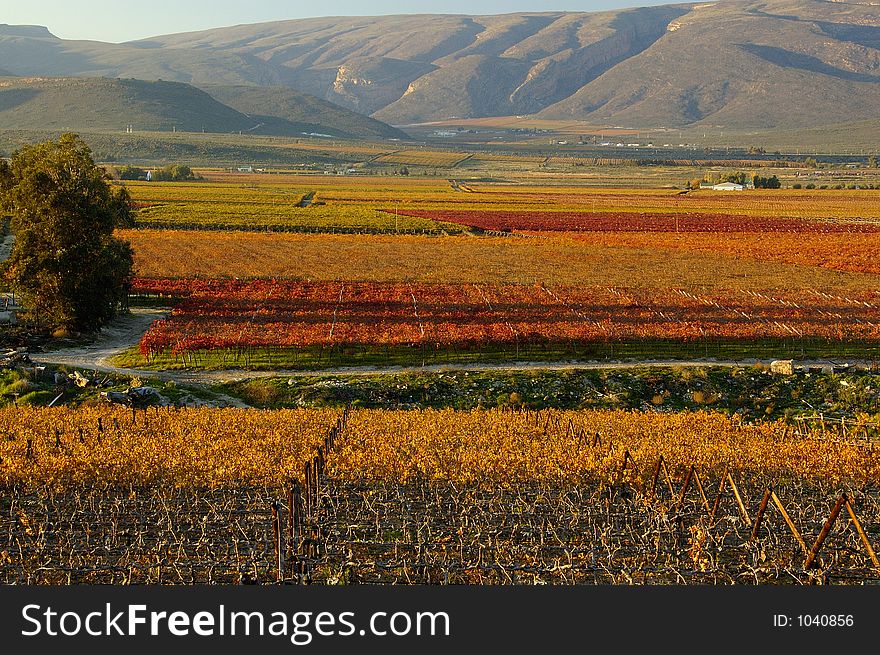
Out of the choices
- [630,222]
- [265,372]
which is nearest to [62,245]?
[265,372]

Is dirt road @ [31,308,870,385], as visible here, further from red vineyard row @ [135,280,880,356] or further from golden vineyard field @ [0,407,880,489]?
golden vineyard field @ [0,407,880,489]

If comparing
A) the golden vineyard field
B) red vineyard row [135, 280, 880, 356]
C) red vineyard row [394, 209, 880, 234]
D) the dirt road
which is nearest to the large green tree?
the dirt road

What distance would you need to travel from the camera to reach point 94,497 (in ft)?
62.7

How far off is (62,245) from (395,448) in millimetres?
25093

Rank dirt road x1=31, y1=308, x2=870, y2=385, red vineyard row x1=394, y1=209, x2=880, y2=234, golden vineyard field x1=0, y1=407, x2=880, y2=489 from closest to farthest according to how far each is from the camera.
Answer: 1. golden vineyard field x1=0, y1=407, x2=880, y2=489
2. dirt road x1=31, y1=308, x2=870, y2=385
3. red vineyard row x1=394, y1=209, x2=880, y2=234

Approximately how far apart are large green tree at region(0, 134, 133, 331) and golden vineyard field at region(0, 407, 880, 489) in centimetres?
1298

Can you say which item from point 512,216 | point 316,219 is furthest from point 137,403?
point 512,216

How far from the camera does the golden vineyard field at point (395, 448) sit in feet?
66.4

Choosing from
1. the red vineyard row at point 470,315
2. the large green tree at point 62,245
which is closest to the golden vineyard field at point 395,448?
the red vineyard row at point 470,315

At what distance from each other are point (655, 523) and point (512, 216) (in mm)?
92648

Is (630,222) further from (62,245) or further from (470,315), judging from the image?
(62,245)

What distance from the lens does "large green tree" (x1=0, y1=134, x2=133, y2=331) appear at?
133 feet

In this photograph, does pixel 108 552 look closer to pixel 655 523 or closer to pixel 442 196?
pixel 655 523

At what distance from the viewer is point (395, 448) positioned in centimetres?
2255
